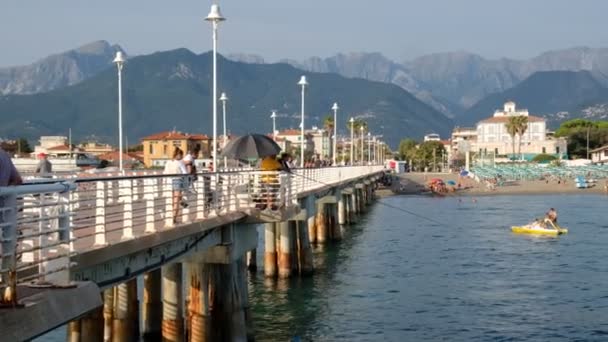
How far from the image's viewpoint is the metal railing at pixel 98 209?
967 centimetres

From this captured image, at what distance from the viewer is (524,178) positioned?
136375mm

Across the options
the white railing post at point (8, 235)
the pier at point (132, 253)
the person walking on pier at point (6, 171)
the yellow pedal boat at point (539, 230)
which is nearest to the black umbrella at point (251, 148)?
the pier at point (132, 253)

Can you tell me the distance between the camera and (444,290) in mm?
34281

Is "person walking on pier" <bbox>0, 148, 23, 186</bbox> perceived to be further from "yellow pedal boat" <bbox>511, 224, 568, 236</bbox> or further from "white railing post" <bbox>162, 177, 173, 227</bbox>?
"yellow pedal boat" <bbox>511, 224, 568, 236</bbox>

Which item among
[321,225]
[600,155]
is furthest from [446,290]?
[600,155]

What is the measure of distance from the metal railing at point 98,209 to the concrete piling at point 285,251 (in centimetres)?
804

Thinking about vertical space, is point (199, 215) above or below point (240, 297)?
above

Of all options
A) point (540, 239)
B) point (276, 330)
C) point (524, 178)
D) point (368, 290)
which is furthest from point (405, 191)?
point (276, 330)

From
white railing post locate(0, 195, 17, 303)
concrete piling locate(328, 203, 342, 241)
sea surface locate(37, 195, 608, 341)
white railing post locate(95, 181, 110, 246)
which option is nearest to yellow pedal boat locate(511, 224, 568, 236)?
sea surface locate(37, 195, 608, 341)

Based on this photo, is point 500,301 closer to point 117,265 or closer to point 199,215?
point 199,215

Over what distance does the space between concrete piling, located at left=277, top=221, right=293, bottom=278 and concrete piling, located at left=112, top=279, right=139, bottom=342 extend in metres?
13.0

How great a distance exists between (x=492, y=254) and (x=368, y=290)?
1417 cm

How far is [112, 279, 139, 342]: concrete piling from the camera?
21875mm

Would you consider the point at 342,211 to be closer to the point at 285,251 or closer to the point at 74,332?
the point at 285,251
